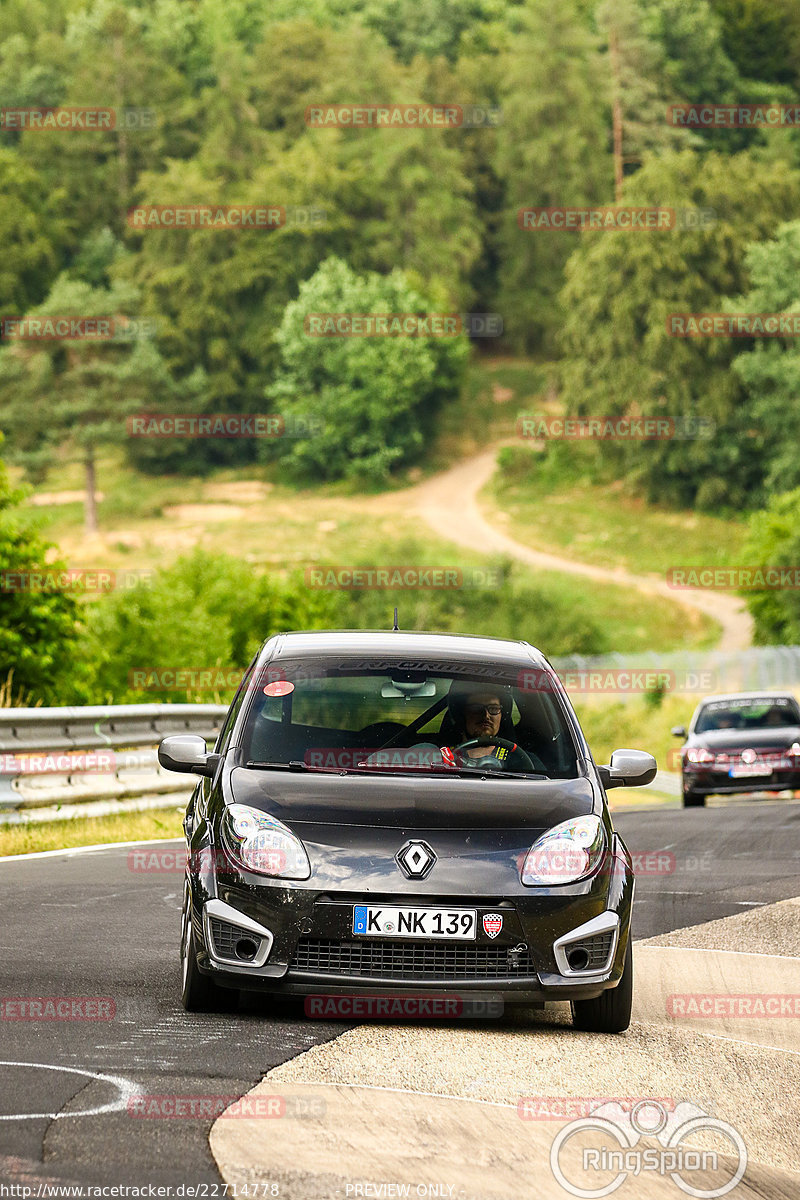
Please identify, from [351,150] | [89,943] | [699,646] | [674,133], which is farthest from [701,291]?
[89,943]

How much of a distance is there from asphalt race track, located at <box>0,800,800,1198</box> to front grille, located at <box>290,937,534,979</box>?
0.27 metres

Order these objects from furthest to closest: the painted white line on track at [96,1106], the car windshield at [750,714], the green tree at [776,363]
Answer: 1. the green tree at [776,363]
2. the car windshield at [750,714]
3. the painted white line on track at [96,1106]

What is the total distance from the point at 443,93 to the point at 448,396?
31.3 meters

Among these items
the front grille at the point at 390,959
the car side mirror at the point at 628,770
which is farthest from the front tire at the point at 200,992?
the car side mirror at the point at 628,770

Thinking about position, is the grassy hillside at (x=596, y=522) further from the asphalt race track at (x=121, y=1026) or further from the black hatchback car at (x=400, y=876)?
the black hatchback car at (x=400, y=876)

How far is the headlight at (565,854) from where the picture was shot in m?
7.26

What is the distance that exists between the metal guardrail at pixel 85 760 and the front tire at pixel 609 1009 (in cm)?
854

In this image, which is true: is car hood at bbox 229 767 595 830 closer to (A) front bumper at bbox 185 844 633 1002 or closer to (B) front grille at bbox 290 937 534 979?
(A) front bumper at bbox 185 844 633 1002

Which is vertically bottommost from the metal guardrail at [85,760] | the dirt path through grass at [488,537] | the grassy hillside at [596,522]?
the dirt path through grass at [488,537]

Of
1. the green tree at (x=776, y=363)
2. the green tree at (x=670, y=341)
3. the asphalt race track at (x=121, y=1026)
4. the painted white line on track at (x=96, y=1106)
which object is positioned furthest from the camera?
the green tree at (x=670, y=341)

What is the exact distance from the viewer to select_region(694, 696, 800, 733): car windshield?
87.6 ft

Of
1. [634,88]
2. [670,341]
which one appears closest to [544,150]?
[634,88]

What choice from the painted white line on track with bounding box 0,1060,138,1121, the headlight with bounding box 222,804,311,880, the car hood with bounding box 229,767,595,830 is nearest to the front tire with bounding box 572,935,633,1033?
the car hood with bounding box 229,767,595,830

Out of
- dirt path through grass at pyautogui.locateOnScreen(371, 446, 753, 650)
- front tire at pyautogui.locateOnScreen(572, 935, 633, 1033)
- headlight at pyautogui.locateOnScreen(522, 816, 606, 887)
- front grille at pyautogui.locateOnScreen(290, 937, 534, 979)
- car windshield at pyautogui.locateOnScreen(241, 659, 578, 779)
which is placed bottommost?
dirt path through grass at pyautogui.locateOnScreen(371, 446, 753, 650)
